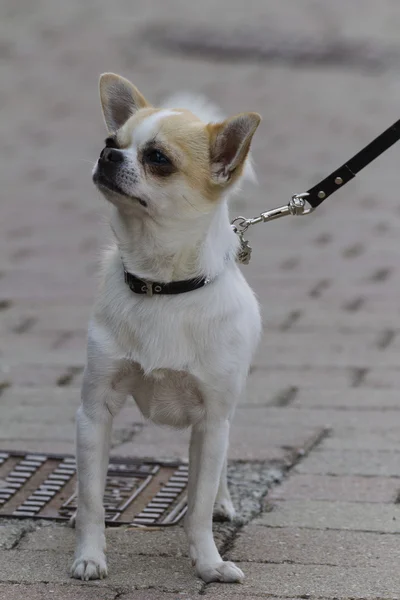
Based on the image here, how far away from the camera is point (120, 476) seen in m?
4.41

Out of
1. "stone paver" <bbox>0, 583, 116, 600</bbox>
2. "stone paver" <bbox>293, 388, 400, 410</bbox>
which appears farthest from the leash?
"stone paver" <bbox>293, 388, 400, 410</bbox>

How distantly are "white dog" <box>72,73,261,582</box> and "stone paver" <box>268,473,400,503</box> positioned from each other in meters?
0.73

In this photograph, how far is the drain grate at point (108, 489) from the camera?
4039 mm

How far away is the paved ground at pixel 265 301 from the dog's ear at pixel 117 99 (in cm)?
135

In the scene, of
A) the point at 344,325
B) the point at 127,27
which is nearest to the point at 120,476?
the point at 344,325

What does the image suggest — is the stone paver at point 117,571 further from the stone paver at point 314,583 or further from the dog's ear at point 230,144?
the dog's ear at point 230,144

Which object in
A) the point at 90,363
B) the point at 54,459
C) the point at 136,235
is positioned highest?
the point at 136,235

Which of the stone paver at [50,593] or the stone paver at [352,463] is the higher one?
the stone paver at [352,463]

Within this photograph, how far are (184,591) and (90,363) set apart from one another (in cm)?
72

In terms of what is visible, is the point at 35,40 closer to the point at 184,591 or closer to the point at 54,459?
the point at 54,459

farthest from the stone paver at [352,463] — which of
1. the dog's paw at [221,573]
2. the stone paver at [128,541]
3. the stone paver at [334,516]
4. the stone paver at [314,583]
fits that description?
the dog's paw at [221,573]

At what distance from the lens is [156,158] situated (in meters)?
3.42

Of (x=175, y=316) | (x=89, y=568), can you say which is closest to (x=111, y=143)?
(x=175, y=316)

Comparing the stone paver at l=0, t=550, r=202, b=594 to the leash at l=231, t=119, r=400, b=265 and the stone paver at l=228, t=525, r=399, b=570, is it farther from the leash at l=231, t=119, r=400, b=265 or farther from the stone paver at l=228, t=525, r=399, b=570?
the leash at l=231, t=119, r=400, b=265
